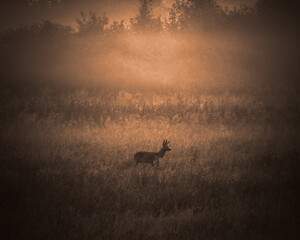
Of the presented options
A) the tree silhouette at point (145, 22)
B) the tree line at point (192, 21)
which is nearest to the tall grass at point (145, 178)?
the tree line at point (192, 21)

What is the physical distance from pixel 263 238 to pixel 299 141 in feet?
19.4

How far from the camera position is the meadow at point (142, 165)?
3.97 metres

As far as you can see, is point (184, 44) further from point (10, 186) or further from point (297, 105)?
point (10, 186)

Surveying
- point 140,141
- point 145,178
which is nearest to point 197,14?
point 140,141

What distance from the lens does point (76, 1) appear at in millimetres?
51344

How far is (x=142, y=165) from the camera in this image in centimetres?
636

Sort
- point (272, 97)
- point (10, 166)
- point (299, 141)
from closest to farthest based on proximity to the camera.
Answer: point (10, 166) < point (299, 141) < point (272, 97)

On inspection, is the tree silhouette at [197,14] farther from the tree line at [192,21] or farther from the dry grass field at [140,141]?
the dry grass field at [140,141]

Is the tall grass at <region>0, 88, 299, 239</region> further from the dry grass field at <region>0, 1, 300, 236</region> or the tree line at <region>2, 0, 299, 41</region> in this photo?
the tree line at <region>2, 0, 299, 41</region>

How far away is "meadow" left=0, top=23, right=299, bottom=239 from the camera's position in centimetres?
397

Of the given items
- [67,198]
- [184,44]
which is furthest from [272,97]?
[67,198]

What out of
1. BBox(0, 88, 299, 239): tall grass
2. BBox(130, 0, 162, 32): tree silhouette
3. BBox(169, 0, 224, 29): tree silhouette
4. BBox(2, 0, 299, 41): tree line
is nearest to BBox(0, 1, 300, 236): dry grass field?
BBox(0, 88, 299, 239): tall grass

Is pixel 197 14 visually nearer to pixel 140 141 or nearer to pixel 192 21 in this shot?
pixel 192 21

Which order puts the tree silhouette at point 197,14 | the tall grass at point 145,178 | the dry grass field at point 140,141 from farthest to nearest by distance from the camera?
the tree silhouette at point 197,14 < the dry grass field at point 140,141 < the tall grass at point 145,178
